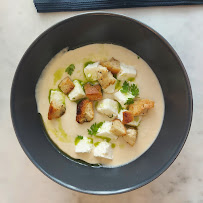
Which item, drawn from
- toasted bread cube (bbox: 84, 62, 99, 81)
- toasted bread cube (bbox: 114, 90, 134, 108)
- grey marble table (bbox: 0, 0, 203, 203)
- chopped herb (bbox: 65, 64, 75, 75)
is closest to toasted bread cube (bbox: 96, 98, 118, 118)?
toasted bread cube (bbox: 114, 90, 134, 108)

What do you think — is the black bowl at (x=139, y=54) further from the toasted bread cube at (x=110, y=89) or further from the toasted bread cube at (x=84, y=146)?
the toasted bread cube at (x=110, y=89)

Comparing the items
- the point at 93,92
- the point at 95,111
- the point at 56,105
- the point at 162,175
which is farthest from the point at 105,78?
the point at 162,175

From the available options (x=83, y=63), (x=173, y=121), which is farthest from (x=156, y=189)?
(x=83, y=63)

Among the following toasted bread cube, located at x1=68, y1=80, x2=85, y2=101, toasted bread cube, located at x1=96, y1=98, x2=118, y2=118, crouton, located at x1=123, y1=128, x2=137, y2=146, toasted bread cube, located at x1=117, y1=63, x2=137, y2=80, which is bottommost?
crouton, located at x1=123, y1=128, x2=137, y2=146

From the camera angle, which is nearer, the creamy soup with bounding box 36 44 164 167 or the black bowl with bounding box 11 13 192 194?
the black bowl with bounding box 11 13 192 194

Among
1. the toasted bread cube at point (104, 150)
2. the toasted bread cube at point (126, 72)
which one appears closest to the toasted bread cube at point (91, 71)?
the toasted bread cube at point (126, 72)

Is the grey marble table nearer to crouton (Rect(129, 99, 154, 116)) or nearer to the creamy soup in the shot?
the creamy soup
